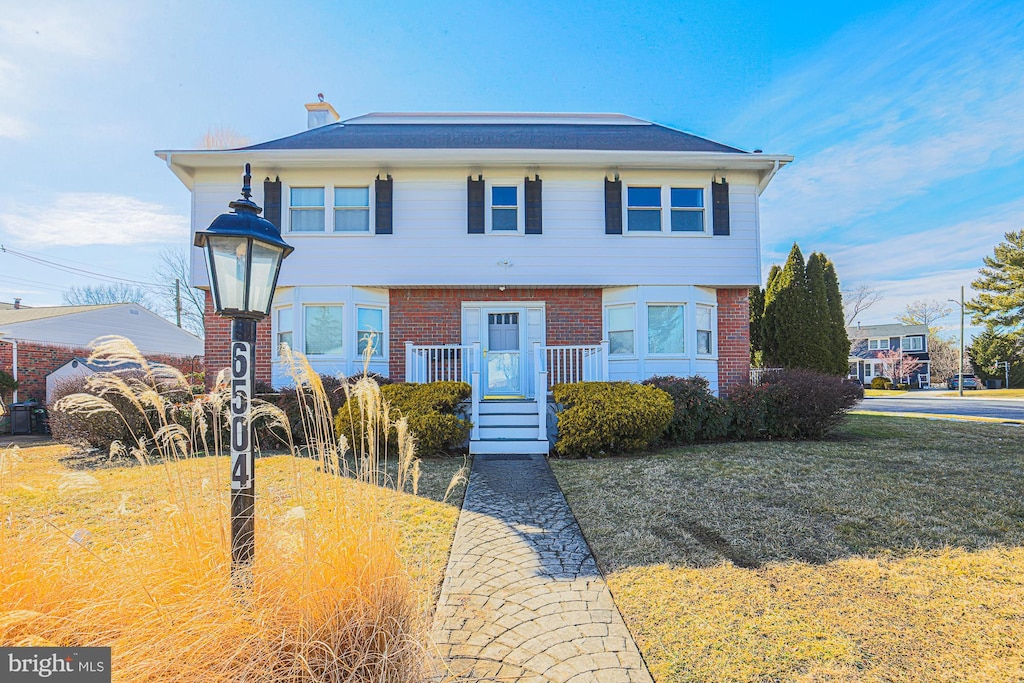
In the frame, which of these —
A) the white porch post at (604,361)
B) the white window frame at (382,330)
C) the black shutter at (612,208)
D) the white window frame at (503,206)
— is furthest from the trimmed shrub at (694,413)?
the white window frame at (382,330)

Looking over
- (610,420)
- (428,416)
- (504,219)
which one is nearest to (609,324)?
(504,219)

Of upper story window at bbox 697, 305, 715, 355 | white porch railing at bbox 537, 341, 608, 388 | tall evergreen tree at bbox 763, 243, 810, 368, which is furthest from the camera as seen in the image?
tall evergreen tree at bbox 763, 243, 810, 368

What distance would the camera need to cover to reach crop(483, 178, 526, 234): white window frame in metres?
10.9

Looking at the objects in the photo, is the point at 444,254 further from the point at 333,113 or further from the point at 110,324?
the point at 110,324

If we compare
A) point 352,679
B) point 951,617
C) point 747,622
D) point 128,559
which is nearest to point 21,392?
point 128,559

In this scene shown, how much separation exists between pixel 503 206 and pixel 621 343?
404 cm

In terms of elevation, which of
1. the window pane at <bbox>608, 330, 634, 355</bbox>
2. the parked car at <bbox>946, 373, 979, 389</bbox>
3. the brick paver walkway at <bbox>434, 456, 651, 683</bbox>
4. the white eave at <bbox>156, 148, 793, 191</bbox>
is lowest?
the parked car at <bbox>946, 373, 979, 389</bbox>

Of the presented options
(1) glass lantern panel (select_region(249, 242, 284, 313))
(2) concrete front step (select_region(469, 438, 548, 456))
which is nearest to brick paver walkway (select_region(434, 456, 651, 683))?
(1) glass lantern panel (select_region(249, 242, 284, 313))

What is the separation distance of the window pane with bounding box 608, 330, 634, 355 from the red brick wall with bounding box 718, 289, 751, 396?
86.7 inches

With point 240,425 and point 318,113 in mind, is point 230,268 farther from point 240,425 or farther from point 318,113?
point 318,113

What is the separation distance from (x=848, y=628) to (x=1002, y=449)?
295 inches

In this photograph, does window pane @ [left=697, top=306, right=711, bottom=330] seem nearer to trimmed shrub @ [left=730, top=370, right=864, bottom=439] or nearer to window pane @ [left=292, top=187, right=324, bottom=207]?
trimmed shrub @ [left=730, top=370, right=864, bottom=439]

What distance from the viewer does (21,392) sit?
13414mm

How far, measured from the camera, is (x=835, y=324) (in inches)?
634
